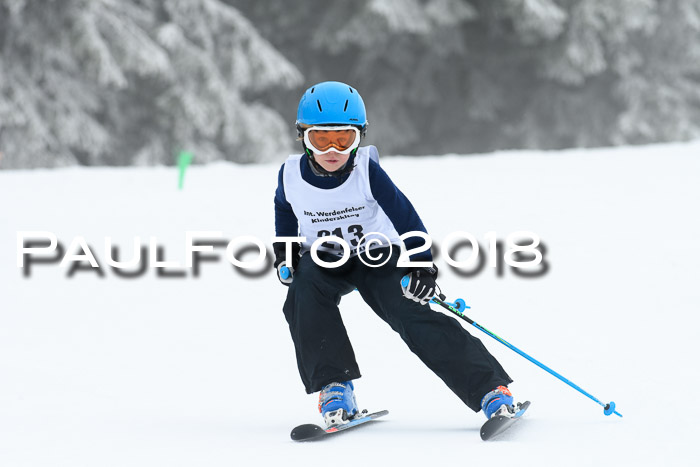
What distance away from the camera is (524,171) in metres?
7.91

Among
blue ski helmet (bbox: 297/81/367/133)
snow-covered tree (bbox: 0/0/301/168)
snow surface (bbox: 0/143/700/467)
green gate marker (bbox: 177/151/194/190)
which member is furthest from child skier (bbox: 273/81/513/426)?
snow-covered tree (bbox: 0/0/301/168)

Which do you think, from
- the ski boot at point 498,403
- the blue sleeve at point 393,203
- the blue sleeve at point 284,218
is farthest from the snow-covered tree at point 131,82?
the ski boot at point 498,403

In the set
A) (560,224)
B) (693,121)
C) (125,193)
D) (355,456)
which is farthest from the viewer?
(693,121)

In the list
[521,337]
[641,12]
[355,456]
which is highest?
[641,12]

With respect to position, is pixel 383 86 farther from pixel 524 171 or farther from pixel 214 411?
pixel 214 411

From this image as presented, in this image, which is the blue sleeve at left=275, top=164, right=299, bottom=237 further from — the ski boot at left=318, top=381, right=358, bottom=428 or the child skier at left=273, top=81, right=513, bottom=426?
the ski boot at left=318, top=381, right=358, bottom=428

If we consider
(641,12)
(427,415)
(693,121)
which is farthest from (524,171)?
(693,121)

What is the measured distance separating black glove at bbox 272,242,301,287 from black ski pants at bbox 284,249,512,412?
0.03 m

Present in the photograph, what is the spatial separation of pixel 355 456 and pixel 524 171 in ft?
16.5

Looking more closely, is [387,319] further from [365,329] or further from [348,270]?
[365,329]

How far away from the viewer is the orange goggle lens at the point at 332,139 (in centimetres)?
360

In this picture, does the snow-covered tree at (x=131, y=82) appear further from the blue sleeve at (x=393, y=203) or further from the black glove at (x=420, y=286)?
the black glove at (x=420, y=286)

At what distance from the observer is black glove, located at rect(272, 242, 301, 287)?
3.82m

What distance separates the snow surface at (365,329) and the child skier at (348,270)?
228 mm
